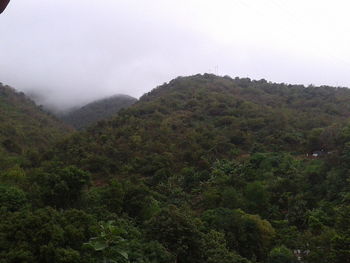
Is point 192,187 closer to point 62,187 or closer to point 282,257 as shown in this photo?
point 62,187

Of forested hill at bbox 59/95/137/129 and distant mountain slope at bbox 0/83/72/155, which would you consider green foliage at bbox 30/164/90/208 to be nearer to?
distant mountain slope at bbox 0/83/72/155

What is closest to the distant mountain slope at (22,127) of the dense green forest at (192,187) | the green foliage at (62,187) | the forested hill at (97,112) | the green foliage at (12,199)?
the dense green forest at (192,187)

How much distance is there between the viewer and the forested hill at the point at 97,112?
74.9 metres

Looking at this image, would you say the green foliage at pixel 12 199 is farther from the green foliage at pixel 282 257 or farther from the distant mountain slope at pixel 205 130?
the distant mountain slope at pixel 205 130

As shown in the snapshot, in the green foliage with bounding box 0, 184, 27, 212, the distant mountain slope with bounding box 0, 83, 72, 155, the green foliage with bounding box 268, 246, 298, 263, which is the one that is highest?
the distant mountain slope with bounding box 0, 83, 72, 155

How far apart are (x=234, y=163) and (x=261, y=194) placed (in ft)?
24.8

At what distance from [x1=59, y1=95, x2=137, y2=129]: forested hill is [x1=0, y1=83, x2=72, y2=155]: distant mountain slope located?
1423cm

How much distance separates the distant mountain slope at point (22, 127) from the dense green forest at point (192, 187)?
4.03ft

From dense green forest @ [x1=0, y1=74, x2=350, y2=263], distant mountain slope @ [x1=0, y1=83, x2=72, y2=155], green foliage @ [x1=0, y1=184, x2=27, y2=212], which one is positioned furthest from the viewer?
distant mountain slope @ [x1=0, y1=83, x2=72, y2=155]

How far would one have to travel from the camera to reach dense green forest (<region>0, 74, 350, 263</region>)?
1197 centimetres

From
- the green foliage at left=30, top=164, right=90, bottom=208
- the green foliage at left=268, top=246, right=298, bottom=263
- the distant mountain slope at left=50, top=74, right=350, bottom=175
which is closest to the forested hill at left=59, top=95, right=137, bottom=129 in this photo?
the distant mountain slope at left=50, top=74, right=350, bottom=175

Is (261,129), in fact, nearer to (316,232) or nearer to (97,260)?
(316,232)

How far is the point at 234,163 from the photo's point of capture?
30.6 metres

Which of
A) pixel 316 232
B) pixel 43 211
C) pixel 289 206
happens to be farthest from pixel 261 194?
pixel 43 211
